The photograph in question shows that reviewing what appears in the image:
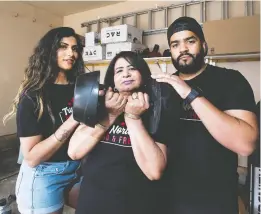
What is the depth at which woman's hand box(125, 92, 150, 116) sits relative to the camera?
0.68 metres

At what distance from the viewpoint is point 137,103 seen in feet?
2.23

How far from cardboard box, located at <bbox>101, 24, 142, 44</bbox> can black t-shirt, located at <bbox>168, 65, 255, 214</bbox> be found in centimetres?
186

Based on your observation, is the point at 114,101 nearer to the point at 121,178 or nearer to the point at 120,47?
the point at 121,178

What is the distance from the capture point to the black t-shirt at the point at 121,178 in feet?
2.46

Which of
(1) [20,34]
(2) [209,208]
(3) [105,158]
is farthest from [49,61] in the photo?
(1) [20,34]

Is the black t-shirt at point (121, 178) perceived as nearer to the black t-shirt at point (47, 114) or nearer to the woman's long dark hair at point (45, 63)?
the black t-shirt at point (47, 114)

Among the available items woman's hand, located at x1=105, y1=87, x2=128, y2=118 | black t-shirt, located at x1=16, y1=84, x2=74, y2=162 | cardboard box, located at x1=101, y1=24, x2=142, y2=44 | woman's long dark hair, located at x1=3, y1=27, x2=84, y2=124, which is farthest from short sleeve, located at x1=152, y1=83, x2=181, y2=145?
cardboard box, located at x1=101, y1=24, x2=142, y2=44

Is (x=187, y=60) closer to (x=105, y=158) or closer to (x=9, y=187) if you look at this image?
(x=105, y=158)

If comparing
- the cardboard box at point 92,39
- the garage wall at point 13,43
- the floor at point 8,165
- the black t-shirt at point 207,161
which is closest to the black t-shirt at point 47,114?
the black t-shirt at point 207,161

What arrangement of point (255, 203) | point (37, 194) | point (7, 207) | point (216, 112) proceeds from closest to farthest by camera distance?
point (216, 112), point (37, 194), point (255, 203), point (7, 207)

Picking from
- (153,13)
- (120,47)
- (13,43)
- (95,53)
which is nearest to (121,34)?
(120,47)

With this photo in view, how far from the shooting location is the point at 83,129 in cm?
79

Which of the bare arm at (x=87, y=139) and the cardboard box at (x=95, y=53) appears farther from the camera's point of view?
the cardboard box at (x=95, y=53)

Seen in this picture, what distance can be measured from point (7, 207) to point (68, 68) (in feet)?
4.43
